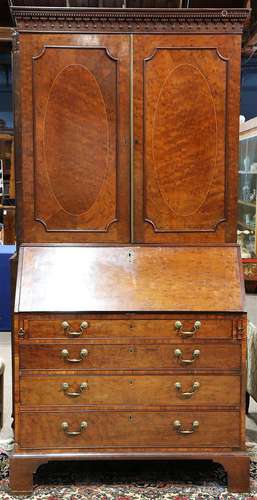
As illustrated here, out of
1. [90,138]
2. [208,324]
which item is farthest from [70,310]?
[90,138]

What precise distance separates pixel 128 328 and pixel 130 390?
0.95 feet

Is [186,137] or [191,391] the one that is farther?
[186,137]

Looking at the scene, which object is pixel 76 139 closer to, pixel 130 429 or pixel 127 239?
pixel 127 239

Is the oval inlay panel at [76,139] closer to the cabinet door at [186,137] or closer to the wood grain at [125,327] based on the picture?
the cabinet door at [186,137]

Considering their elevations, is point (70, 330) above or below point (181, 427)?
above

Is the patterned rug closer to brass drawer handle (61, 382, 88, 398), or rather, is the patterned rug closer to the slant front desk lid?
brass drawer handle (61, 382, 88, 398)

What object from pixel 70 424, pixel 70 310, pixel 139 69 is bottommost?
pixel 70 424

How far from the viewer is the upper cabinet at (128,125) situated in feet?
9.83

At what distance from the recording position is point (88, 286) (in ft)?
9.60

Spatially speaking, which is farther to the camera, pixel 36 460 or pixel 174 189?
pixel 174 189

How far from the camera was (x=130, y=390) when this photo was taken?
289 cm

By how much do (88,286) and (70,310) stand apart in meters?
0.15

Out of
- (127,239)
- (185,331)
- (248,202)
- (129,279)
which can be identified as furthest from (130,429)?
(248,202)

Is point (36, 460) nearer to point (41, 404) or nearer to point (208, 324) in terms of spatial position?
point (41, 404)
